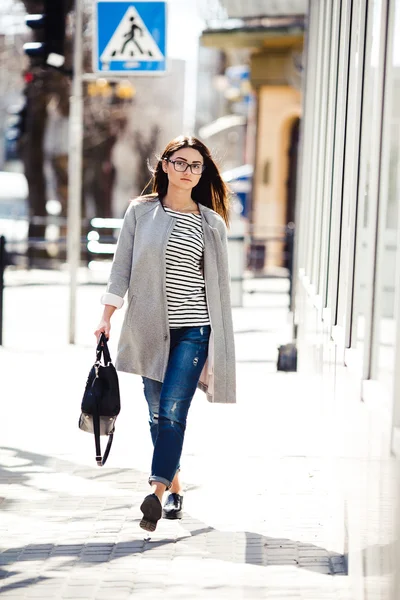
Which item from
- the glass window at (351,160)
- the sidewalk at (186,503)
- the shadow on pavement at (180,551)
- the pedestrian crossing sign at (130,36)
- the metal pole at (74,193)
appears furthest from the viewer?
the metal pole at (74,193)

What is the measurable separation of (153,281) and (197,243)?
273 mm

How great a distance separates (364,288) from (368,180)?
0.37 metres

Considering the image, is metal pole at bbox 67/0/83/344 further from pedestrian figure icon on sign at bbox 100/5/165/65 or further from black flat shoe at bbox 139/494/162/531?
black flat shoe at bbox 139/494/162/531

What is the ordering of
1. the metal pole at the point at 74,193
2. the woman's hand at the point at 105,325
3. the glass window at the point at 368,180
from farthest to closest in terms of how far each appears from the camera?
the metal pole at the point at 74,193 < the woman's hand at the point at 105,325 < the glass window at the point at 368,180

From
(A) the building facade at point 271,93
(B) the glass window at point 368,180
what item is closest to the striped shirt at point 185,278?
(B) the glass window at point 368,180

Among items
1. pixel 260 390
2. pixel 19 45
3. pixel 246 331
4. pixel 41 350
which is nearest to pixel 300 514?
pixel 260 390

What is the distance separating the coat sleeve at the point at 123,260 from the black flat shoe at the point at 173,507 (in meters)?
0.98

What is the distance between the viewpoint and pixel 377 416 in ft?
12.2

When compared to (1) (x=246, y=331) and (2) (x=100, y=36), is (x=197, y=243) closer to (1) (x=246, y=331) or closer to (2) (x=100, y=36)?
(2) (x=100, y=36)

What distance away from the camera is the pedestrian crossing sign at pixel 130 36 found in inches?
515

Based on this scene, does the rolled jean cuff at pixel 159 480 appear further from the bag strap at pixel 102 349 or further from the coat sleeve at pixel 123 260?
the coat sleeve at pixel 123 260

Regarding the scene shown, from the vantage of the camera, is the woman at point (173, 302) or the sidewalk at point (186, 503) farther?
the woman at point (173, 302)

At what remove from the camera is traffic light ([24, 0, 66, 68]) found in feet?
42.1

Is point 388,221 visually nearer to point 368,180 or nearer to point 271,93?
point 368,180
